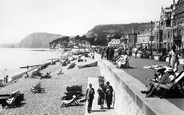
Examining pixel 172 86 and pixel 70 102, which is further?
pixel 70 102

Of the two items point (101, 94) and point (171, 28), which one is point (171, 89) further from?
point (171, 28)

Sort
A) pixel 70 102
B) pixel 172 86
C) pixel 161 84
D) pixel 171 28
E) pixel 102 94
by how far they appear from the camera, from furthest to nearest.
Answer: pixel 171 28 → pixel 70 102 → pixel 102 94 → pixel 161 84 → pixel 172 86

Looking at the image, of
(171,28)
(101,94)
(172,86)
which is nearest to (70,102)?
(101,94)

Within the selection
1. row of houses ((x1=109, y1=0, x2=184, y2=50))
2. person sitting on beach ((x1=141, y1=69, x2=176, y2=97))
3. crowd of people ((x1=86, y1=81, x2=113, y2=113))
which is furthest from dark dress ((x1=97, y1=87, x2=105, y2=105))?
row of houses ((x1=109, y1=0, x2=184, y2=50))

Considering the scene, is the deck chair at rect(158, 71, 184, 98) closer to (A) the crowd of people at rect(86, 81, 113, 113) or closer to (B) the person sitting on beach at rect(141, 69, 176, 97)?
(B) the person sitting on beach at rect(141, 69, 176, 97)

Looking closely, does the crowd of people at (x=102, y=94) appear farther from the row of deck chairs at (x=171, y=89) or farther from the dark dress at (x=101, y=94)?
the row of deck chairs at (x=171, y=89)

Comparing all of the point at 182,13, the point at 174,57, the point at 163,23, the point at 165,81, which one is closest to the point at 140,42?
the point at 163,23

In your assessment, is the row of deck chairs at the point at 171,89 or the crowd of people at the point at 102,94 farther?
the crowd of people at the point at 102,94

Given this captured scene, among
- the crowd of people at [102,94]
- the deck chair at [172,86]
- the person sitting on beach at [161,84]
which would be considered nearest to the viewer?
the deck chair at [172,86]

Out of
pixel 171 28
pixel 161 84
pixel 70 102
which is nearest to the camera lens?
pixel 161 84

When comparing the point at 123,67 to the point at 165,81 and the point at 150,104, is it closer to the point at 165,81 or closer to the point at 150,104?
the point at 165,81

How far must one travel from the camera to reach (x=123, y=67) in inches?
585

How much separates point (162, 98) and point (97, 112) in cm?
491

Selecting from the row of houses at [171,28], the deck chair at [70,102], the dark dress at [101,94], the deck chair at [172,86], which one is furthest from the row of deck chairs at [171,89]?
the row of houses at [171,28]
